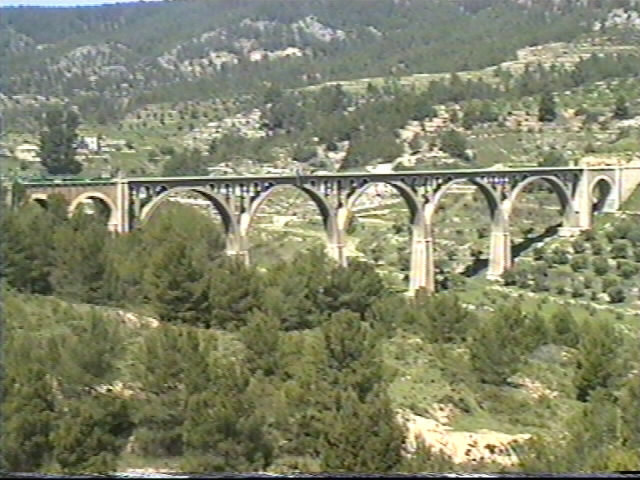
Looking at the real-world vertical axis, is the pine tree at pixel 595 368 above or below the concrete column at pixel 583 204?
below

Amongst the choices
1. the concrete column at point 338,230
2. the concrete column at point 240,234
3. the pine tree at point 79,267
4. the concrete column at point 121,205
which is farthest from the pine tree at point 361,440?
the concrete column at point 338,230

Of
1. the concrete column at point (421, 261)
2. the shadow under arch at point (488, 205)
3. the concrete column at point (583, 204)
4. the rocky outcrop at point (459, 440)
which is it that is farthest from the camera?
the concrete column at point (583, 204)

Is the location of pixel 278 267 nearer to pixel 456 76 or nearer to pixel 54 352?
pixel 54 352

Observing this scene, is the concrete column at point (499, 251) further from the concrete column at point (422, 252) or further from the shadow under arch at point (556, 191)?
the concrete column at point (422, 252)

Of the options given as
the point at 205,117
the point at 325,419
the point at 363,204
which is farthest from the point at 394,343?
the point at 205,117

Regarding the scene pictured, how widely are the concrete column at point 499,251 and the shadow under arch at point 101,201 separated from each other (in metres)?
12.7

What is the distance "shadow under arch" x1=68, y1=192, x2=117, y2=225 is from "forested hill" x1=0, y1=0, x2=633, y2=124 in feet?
140

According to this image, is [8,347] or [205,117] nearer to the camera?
[8,347]

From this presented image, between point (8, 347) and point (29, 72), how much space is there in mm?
81075

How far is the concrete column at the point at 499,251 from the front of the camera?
1341 inches

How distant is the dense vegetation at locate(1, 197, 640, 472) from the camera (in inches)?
371

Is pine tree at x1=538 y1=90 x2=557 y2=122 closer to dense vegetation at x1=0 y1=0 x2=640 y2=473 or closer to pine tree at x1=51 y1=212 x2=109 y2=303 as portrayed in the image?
dense vegetation at x1=0 y1=0 x2=640 y2=473

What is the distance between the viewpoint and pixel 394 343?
1741 centimetres

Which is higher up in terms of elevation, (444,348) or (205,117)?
(205,117)
